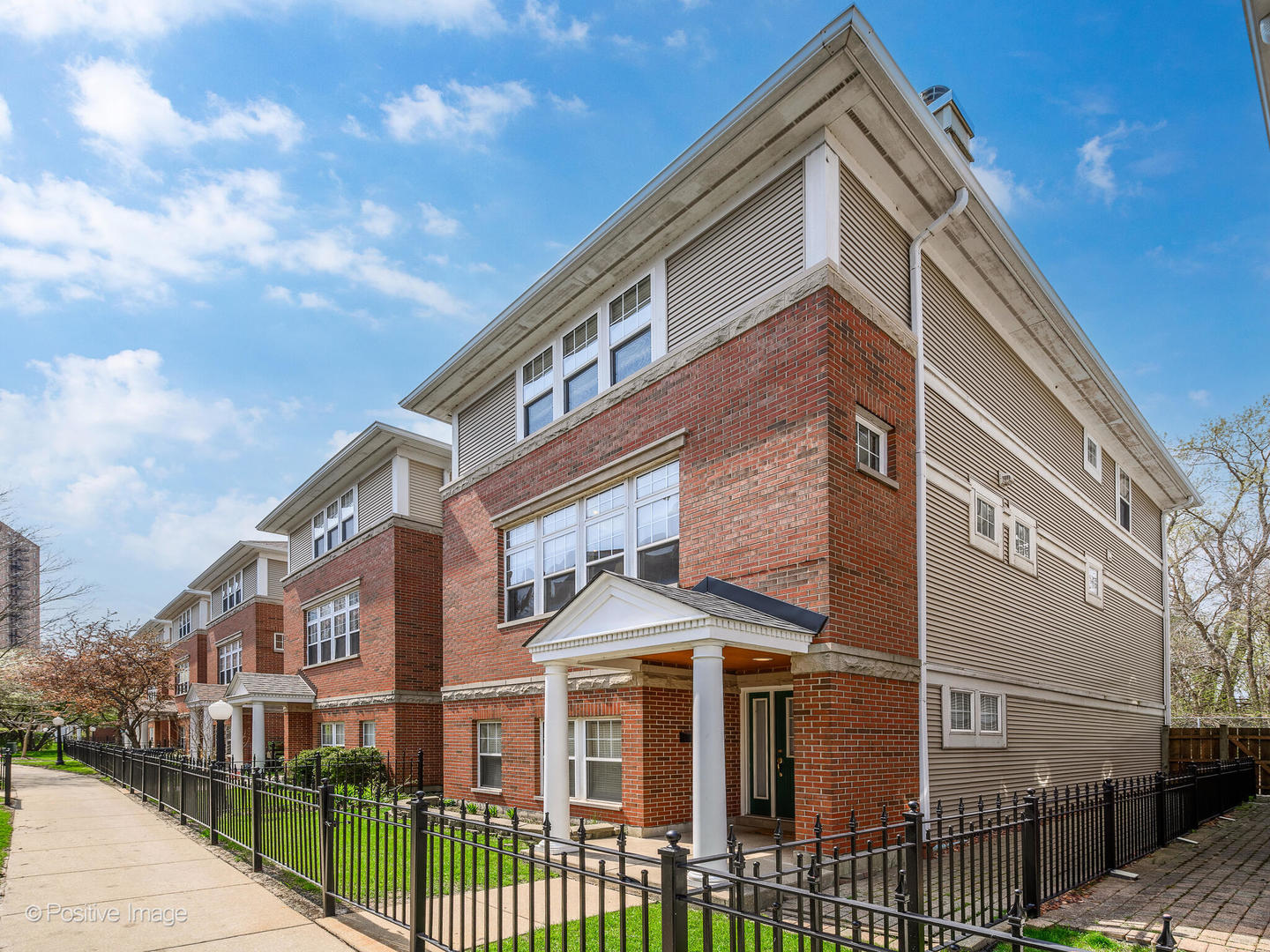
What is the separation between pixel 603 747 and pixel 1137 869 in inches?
281

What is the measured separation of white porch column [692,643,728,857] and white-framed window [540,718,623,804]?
13.2ft

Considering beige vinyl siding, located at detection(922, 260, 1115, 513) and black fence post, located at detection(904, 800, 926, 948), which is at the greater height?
beige vinyl siding, located at detection(922, 260, 1115, 513)

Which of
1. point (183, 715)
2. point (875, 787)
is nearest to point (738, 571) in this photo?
point (875, 787)

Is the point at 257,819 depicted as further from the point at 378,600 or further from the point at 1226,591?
the point at 1226,591

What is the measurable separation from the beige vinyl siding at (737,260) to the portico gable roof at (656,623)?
13.2 ft

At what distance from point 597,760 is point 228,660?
28.7 metres

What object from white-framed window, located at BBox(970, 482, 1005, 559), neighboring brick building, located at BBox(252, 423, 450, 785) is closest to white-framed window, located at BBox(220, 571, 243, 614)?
neighboring brick building, located at BBox(252, 423, 450, 785)

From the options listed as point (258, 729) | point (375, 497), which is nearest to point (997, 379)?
point (375, 497)

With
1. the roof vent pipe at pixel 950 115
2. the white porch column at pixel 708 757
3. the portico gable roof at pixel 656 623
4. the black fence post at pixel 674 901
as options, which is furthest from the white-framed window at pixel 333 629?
the black fence post at pixel 674 901

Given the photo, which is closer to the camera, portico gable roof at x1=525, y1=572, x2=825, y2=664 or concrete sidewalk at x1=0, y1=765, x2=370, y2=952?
concrete sidewalk at x1=0, y1=765, x2=370, y2=952

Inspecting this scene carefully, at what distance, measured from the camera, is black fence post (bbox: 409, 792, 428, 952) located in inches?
261

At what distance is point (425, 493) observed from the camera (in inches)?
853

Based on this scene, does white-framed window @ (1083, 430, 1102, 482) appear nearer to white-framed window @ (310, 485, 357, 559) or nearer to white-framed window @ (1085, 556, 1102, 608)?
white-framed window @ (1085, 556, 1102, 608)

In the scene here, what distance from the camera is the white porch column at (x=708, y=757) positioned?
28.4ft
